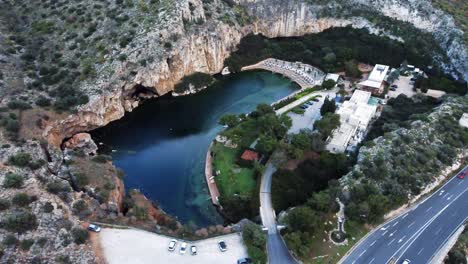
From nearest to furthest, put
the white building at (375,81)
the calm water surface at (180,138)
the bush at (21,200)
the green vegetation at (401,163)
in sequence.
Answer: the bush at (21,200), the green vegetation at (401,163), the calm water surface at (180,138), the white building at (375,81)

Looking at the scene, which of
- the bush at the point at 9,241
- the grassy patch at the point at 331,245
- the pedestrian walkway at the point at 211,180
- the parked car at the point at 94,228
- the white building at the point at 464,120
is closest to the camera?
the bush at the point at 9,241

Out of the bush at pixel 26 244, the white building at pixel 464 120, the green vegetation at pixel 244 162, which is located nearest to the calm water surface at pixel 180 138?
the green vegetation at pixel 244 162

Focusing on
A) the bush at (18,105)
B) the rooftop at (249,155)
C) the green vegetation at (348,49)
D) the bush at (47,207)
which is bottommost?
the rooftop at (249,155)

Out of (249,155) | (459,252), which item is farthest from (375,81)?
(459,252)

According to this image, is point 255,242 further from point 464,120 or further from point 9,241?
point 464,120

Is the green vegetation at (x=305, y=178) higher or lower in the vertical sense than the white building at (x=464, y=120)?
lower

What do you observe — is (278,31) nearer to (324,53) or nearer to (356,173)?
(324,53)

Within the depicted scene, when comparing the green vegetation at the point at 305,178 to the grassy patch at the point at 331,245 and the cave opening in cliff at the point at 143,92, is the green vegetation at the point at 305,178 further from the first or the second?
the cave opening in cliff at the point at 143,92
